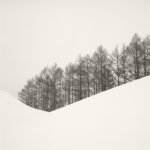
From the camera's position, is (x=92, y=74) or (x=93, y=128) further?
(x=92, y=74)

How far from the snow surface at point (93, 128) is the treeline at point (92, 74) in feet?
50.0

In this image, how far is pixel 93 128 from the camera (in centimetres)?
654

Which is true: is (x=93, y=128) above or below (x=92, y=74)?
below

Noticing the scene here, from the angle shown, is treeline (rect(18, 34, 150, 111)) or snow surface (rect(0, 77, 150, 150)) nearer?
snow surface (rect(0, 77, 150, 150))

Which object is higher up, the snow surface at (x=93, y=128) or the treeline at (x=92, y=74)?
the treeline at (x=92, y=74)

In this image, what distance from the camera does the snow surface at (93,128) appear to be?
512cm

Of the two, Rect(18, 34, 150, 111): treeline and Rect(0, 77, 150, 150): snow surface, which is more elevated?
Rect(18, 34, 150, 111): treeline

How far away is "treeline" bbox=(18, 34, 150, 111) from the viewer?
2231 cm

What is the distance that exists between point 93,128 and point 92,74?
796 inches

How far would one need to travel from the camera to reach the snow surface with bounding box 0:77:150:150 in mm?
5117

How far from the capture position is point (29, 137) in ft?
27.0

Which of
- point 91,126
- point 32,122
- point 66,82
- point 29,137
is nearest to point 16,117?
point 32,122

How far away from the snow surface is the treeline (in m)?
15.2

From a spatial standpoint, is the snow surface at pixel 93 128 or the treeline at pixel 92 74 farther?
the treeline at pixel 92 74
